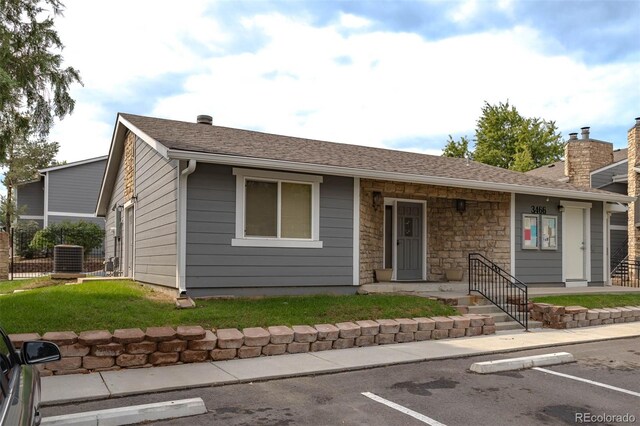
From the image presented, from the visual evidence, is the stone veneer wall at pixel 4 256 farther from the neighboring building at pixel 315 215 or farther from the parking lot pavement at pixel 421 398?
the parking lot pavement at pixel 421 398

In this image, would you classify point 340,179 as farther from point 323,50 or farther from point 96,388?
point 96,388

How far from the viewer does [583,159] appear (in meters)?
22.4

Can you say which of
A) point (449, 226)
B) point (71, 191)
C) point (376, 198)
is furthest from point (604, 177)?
point (71, 191)

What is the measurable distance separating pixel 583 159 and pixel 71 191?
26.6 m

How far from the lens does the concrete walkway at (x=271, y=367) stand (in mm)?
5629

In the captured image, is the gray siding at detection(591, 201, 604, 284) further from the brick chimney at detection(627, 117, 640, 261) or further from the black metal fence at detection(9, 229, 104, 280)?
the black metal fence at detection(9, 229, 104, 280)

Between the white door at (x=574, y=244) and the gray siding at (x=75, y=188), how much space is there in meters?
24.5

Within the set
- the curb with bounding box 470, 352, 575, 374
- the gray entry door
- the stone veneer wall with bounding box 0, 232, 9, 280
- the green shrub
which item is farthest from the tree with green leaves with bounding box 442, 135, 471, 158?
the curb with bounding box 470, 352, 575, 374

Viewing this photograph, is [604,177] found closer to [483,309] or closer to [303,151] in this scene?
[483,309]

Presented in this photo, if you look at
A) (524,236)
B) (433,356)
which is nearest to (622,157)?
(524,236)

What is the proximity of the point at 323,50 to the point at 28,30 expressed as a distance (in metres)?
5.88

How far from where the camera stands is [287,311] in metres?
8.79

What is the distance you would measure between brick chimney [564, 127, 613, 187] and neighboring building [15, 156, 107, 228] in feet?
79.3

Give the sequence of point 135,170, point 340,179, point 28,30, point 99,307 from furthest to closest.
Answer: point 135,170 < point 340,179 < point 28,30 < point 99,307
